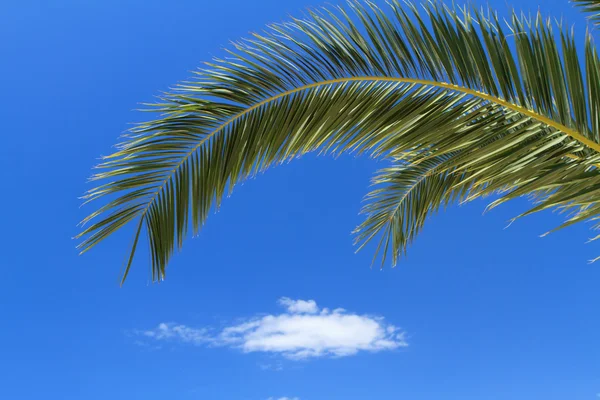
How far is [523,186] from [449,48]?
0.71 m

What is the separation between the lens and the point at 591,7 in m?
3.00

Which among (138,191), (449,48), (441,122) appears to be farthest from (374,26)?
(138,191)

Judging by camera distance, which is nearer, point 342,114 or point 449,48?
point 449,48

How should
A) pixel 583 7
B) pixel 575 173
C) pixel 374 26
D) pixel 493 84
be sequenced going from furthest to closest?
pixel 583 7 < pixel 374 26 < pixel 493 84 < pixel 575 173

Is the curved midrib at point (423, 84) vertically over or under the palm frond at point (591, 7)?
under

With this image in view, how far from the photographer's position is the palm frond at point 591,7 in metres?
2.95

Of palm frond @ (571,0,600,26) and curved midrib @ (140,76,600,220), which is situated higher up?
palm frond @ (571,0,600,26)

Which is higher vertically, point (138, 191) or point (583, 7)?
point (583, 7)

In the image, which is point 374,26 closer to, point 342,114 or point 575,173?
point 342,114

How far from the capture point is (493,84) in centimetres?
273

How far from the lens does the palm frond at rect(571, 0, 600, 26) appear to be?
295 centimetres

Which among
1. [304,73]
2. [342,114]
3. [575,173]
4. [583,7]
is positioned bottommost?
[575,173]

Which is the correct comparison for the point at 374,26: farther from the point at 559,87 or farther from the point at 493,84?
the point at 559,87

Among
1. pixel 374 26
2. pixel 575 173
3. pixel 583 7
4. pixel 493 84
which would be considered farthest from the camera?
pixel 583 7
